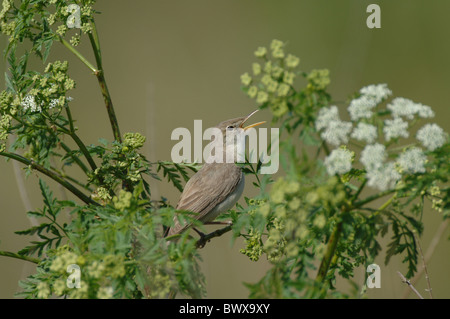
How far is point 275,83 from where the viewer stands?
1.86 meters

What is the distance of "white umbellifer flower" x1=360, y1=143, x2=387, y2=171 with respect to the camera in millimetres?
1762

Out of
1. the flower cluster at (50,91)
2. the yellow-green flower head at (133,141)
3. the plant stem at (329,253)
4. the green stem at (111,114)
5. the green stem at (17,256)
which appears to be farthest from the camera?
the green stem at (111,114)

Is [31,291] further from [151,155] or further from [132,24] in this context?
[132,24]

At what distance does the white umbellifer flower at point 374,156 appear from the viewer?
176 centimetres

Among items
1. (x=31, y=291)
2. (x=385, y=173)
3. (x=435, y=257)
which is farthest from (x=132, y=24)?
(x=385, y=173)

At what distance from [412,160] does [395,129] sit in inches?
4.4

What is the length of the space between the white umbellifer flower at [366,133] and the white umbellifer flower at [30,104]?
1627 mm

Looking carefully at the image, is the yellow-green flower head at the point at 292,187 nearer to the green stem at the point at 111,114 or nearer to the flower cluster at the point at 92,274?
the flower cluster at the point at 92,274

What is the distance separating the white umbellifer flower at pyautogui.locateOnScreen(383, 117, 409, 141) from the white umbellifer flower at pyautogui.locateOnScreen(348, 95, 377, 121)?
0.07m

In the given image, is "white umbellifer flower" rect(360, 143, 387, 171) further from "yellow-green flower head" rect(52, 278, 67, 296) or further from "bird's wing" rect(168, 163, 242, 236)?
"bird's wing" rect(168, 163, 242, 236)

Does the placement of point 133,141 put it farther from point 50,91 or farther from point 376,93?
point 376,93

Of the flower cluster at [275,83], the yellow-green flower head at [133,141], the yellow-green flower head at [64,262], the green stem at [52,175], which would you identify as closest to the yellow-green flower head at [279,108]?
the flower cluster at [275,83]

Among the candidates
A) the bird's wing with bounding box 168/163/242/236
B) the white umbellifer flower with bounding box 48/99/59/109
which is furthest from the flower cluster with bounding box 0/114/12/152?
the bird's wing with bounding box 168/163/242/236

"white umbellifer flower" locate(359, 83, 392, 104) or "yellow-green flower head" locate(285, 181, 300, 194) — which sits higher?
"white umbellifer flower" locate(359, 83, 392, 104)
